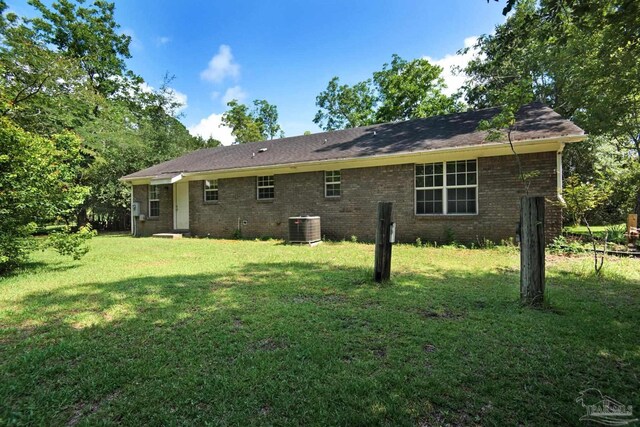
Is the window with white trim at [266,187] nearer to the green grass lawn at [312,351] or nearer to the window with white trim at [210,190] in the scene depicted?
the window with white trim at [210,190]

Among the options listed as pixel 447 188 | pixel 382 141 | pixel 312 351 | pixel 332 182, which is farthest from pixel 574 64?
pixel 312 351

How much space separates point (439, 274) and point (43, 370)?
5962mm

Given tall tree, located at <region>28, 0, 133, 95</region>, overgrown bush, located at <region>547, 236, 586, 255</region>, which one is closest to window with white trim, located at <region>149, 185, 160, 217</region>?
tall tree, located at <region>28, 0, 133, 95</region>

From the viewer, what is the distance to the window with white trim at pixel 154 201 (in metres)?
16.7

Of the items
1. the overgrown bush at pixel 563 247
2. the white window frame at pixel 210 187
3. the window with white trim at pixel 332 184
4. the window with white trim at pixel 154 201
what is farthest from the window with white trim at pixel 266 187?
the overgrown bush at pixel 563 247

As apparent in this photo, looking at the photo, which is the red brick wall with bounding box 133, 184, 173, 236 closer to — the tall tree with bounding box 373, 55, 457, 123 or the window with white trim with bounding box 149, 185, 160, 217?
the window with white trim with bounding box 149, 185, 160, 217

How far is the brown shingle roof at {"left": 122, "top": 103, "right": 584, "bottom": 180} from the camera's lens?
9.80 metres

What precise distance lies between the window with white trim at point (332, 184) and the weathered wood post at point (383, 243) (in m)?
6.89

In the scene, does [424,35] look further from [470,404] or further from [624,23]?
[470,404]

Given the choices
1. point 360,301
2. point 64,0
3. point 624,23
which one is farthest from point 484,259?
point 64,0

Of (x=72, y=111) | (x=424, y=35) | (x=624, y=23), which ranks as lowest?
(x=624, y=23)

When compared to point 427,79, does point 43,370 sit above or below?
below

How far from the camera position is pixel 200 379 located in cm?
245

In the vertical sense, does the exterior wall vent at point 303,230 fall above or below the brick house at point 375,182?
below
